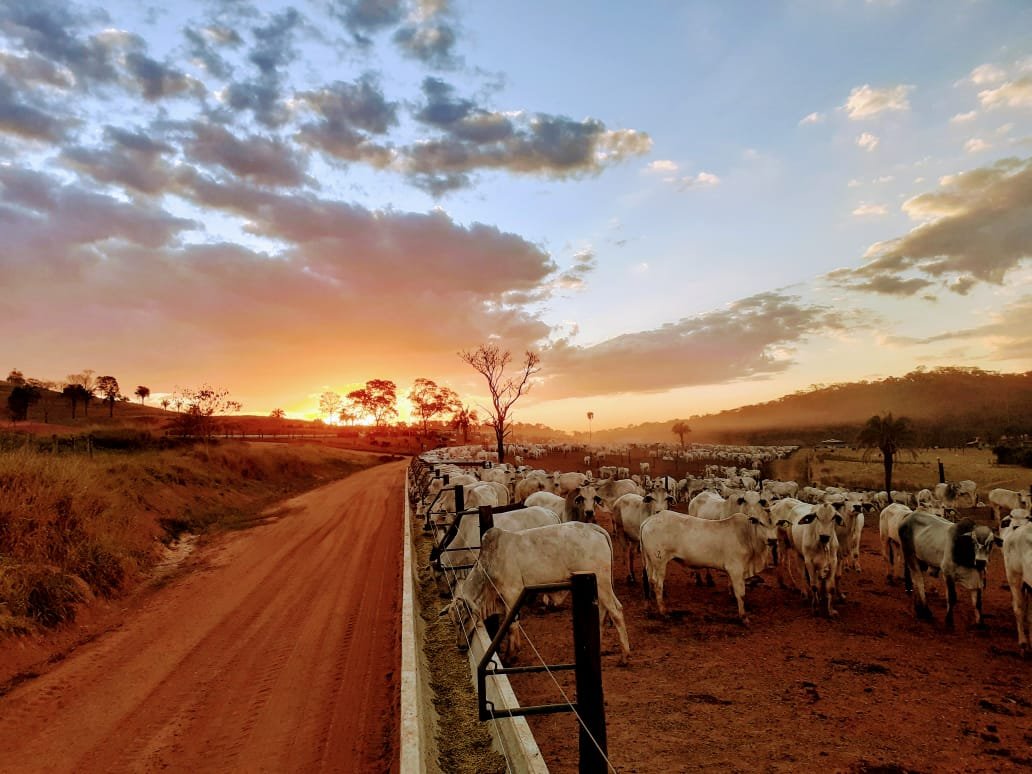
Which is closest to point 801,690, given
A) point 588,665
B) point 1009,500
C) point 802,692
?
point 802,692

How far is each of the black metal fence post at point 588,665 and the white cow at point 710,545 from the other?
766cm

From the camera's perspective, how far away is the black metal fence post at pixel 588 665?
11.9 feet

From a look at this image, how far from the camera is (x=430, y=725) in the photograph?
635 centimetres

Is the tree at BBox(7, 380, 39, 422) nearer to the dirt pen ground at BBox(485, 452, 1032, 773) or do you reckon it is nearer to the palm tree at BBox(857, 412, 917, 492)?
the dirt pen ground at BBox(485, 452, 1032, 773)

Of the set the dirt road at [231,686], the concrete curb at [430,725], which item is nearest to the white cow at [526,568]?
the concrete curb at [430,725]

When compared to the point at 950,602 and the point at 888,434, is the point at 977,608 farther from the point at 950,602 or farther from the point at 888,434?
the point at 888,434

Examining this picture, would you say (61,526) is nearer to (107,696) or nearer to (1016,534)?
(107,696)

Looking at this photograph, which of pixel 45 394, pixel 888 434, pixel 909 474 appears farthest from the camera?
pixel 45 394

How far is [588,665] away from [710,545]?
8.18 m

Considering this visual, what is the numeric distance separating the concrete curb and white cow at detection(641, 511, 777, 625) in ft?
15.2

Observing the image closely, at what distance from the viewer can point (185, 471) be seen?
1042 inches

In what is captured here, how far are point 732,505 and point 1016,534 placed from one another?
572 centimetres

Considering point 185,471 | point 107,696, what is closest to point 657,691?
point 107,696

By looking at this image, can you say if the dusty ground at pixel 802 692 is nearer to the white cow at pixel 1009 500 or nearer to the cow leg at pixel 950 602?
the cow leg at pixel 950 602
